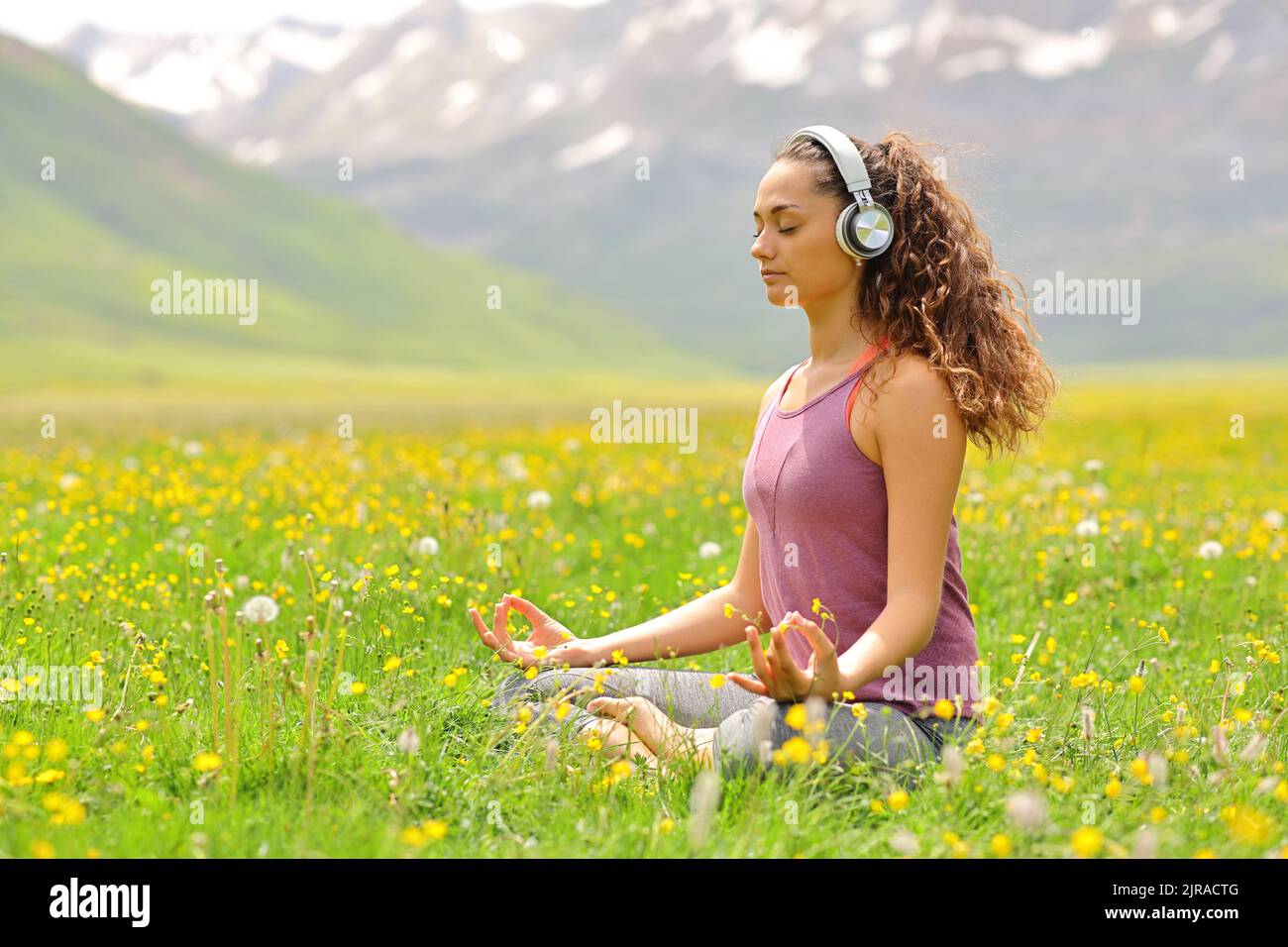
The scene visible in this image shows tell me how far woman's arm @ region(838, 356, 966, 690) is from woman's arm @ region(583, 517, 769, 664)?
0.79 metres

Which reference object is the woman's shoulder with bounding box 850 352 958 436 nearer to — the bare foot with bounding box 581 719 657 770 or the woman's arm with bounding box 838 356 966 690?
the woman's arm with bounding box 838 356 966 690

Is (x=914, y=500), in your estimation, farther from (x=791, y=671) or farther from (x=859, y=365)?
(x=791, y=671)

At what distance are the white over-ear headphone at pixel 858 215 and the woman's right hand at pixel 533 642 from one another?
5.34 feet

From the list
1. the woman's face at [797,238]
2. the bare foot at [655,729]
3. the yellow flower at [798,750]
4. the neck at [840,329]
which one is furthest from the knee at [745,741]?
the woman's face at [797,238]

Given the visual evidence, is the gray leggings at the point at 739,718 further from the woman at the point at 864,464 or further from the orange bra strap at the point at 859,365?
the orange bra strap at the point at 859,365

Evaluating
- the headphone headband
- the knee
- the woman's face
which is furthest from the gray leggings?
the headphone headband

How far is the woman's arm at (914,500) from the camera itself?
3789mm

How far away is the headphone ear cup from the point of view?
3984mm

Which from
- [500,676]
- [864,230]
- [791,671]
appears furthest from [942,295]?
[500,676]

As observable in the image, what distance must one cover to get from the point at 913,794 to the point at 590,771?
0.92 m

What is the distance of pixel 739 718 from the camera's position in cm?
375
